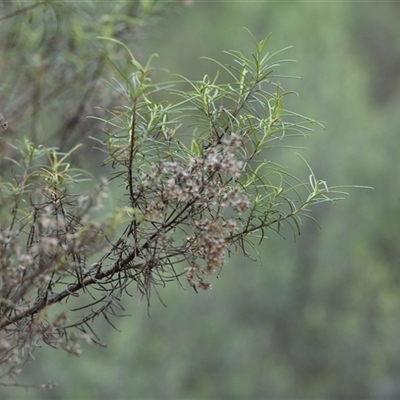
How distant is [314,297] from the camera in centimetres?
555

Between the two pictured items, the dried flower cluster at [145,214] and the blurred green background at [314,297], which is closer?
the dried flower cluster at [145,214]

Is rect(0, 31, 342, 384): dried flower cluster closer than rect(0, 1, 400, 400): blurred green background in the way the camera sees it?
Yes

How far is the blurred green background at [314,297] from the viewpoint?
5.23m

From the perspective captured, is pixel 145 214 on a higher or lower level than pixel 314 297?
lower

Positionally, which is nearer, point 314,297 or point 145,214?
point 145,214

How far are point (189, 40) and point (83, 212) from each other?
6886 mm

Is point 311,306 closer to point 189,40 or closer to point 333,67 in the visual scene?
point 333,67

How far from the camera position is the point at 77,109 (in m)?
2.02

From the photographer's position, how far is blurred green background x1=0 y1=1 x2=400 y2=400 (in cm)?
523

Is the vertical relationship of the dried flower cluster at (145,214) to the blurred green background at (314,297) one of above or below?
below

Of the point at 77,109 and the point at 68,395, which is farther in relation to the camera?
the point at 68,395

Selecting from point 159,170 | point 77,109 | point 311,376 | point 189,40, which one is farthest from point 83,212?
point 189,40

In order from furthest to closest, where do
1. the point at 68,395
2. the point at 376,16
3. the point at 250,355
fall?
the point at 376,16 → the point at 250,355 → the point at 68,395

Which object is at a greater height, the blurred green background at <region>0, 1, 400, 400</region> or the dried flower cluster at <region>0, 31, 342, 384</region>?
the blurred green background at <region>0, 1, 400, 400</region>
